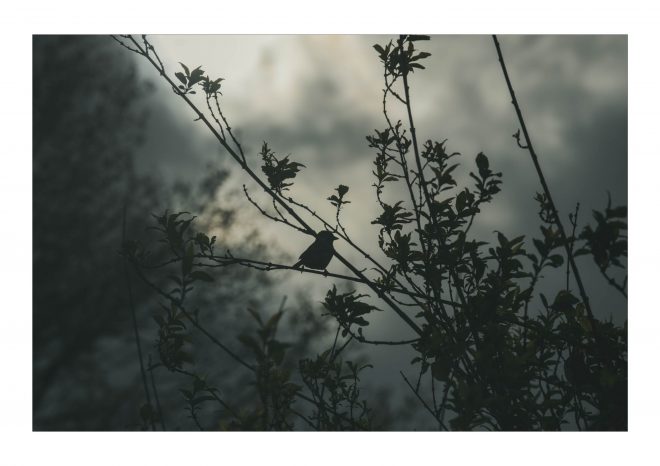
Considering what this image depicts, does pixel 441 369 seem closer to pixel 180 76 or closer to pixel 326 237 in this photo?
pixel 326 237

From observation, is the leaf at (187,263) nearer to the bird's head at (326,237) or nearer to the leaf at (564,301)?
the bird's head at (326,237)

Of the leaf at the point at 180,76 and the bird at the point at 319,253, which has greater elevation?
the leaf at the point at 180,76

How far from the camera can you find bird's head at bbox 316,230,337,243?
236 centimetres

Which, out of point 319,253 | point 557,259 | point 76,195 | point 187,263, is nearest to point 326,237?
point 319,253

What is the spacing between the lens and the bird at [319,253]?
2367 mm

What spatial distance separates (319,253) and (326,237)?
0.11 metres

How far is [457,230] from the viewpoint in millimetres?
2283

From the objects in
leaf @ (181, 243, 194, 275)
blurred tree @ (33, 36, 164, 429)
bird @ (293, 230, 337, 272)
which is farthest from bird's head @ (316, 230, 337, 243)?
blurred tree @ (33, 36, 164, 429)

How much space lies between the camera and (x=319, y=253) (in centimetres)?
244

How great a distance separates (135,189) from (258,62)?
4.51 metres

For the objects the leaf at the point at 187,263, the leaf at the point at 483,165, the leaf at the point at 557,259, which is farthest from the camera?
the leaf at the point at 483,165

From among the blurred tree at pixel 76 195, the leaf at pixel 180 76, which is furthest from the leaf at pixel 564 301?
the blurred tree at pixel 76 195

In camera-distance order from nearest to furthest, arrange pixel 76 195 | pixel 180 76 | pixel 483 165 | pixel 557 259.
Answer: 1. pixel 557 259
2. pixel 483 165
3. pixel 180 76
4. pixel 76 195
